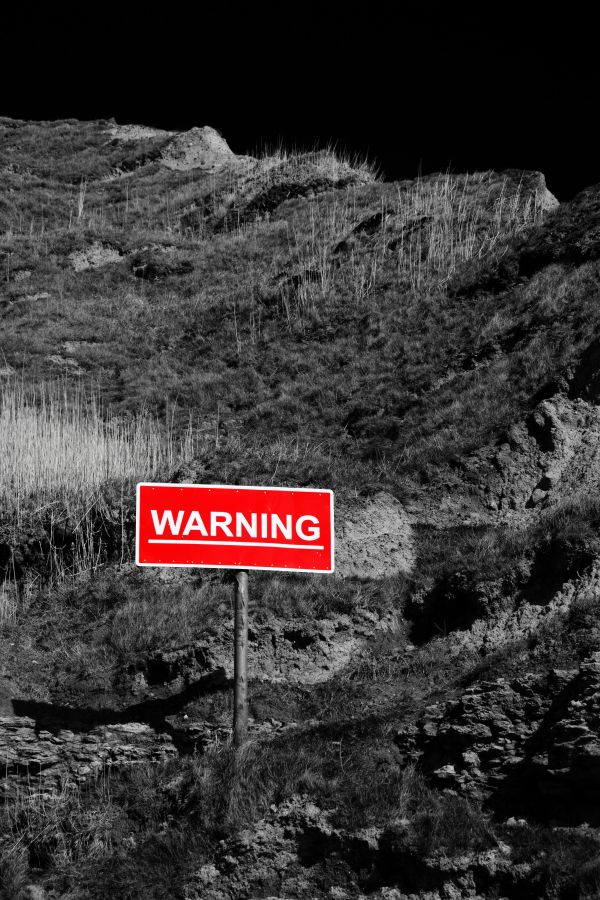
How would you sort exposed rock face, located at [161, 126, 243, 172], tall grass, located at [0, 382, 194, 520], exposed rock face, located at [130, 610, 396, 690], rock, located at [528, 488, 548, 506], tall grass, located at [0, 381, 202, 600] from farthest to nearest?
Answer: exposed rock face, located at [161, 126, 243, 172] → tall grass, located at [0, 382, 194, 520] → rock, located at [528, 488, 548, 506] → tall grass, located at [0, 381, 202, 600] → exposed rock face, located at [130, 610, 396, 690]

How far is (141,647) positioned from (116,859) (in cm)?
344

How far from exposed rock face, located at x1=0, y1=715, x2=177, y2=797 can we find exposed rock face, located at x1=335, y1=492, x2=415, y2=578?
10.7 feet

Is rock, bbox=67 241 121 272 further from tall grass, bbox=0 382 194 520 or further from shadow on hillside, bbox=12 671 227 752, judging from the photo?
shadow on hillside, bbox=12 671 227 752

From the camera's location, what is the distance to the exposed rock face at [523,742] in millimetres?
5227

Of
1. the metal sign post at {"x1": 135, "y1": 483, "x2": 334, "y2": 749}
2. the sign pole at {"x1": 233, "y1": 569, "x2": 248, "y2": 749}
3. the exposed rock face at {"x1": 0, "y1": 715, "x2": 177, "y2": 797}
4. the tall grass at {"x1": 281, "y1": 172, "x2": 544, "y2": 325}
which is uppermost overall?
the tall grass at {"x1": 281, "y1": 172, "x2": 544, "y2": 325}

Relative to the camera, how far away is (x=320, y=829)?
5.06 m

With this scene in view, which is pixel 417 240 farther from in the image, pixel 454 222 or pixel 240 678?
pixel 240 678

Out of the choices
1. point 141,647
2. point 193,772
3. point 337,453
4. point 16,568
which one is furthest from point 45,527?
point 193,772

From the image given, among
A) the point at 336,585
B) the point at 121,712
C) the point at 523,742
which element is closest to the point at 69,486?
the point at 336,585

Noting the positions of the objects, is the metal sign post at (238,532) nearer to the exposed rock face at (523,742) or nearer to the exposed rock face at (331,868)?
the exposed rock face at (331,868)

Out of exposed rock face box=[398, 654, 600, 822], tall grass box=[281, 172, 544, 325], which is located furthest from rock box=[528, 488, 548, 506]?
tall grass box=[281, 172, 544, 325]

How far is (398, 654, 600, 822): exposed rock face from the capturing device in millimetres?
5227

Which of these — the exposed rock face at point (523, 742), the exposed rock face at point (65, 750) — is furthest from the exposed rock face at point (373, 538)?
the exposed rock face at point (65, 750)

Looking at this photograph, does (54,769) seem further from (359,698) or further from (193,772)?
(359,698)
